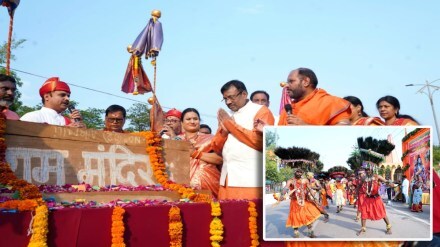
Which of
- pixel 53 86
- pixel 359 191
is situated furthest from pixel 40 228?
pixel 53 86

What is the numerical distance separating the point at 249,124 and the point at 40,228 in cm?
224

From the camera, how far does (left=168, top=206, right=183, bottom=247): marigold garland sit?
3.62m

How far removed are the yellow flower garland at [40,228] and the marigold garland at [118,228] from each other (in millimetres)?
456

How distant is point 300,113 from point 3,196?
1.97 m

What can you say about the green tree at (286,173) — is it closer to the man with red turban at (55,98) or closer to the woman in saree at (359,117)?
the woman in saree at (359,117)

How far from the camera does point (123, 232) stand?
10.9ft

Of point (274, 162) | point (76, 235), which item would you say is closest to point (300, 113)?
point (274, 162)

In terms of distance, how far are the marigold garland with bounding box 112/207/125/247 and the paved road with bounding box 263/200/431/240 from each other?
2.95 feet

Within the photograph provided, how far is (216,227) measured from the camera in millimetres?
3945

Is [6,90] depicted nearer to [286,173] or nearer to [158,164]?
[158,164]

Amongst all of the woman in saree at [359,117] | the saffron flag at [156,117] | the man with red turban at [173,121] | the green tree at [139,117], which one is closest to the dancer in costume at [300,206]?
the woman in saree at [359,117]

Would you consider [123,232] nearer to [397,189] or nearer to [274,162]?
[274,162]

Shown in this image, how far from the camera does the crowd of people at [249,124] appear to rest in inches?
125

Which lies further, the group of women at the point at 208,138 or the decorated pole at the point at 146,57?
the decorated pole at the point at 146,57
